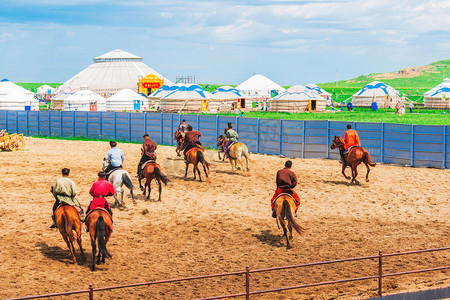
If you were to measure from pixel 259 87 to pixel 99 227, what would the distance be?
97324mm

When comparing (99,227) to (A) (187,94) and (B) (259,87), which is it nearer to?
(A) (187,94)

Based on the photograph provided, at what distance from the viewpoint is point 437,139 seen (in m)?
26.0

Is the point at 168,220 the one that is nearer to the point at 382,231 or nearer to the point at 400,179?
the point at 382,231

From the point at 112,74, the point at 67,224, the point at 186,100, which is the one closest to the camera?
the point at 67,224

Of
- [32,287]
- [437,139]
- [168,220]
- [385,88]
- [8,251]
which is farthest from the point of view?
[385,88]

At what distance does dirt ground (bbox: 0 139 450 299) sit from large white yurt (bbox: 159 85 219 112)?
4313 centimetres

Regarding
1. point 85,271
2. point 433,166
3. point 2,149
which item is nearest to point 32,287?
point 85,271

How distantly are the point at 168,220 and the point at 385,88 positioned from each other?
70.3 metres

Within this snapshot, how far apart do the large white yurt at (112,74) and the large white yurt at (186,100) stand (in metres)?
42.1

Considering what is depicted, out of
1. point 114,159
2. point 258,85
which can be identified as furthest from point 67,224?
point 258,85

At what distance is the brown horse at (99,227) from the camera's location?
11836 mm

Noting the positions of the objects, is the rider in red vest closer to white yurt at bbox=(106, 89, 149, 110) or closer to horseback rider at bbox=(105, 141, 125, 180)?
horseback rider at bbox=(105, 141, 125, 180)

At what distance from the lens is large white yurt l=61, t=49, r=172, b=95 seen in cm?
11294

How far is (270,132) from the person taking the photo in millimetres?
31812
